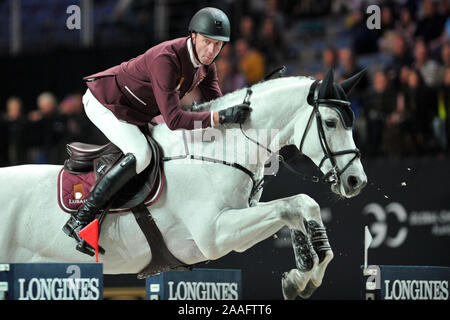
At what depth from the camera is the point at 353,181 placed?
174 inches

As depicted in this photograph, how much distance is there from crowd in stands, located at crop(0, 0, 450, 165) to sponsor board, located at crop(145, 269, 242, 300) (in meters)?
2.74

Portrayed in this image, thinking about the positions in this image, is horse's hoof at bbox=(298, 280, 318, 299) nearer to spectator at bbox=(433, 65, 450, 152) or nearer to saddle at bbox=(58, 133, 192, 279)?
saddle at bbox=(58, 133, 192, 279)

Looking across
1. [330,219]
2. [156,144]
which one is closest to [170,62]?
[156,144]

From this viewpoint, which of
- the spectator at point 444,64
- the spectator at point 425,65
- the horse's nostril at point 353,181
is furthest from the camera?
the spectator at point 425,65

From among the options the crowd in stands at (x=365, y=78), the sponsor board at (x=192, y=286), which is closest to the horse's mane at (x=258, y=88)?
the sponsor board at (x=192, y=286)

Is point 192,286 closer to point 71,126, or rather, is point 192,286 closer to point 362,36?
point 71,126

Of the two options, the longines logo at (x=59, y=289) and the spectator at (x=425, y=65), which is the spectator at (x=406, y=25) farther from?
the longines logo at (x=59, y=289)

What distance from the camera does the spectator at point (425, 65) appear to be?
7.73m

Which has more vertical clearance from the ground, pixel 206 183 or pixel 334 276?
pixel 206 183

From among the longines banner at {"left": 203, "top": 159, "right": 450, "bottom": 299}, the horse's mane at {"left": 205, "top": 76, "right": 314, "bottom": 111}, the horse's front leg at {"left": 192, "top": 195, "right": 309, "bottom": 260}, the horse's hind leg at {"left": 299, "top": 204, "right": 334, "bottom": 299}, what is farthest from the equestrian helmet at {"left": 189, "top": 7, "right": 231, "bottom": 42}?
the longines banner at {"left": 203, "top": 159, "right": 450, "bottom": 299}

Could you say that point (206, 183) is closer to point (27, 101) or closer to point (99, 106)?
point (99, 106)

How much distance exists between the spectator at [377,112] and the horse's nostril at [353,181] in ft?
10.5
